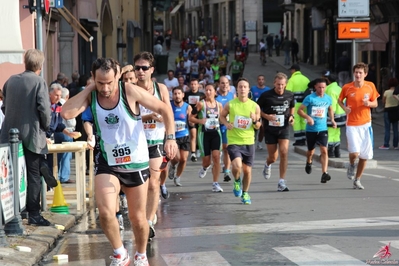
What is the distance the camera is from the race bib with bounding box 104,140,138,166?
8.57 metres

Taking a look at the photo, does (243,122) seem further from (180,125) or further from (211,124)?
(180,125)

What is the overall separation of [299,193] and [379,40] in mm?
26987

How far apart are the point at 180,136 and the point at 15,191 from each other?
6.35 metres

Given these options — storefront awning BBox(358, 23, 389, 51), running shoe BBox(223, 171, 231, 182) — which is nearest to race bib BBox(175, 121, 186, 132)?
running shoe BBox(223, 171, 231, 182)

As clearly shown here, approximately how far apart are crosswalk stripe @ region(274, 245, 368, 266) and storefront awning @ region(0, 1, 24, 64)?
4.99 metres

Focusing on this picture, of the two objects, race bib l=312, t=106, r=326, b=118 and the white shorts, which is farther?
race bib l=312, t=106, r=326, b=118

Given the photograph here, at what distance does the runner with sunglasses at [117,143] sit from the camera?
27.7 feet

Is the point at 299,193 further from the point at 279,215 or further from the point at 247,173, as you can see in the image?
the point at 279,215

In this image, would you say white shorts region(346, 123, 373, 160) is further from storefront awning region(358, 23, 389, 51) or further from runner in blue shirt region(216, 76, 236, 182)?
storefront awning region(358, 23, 389, 51)

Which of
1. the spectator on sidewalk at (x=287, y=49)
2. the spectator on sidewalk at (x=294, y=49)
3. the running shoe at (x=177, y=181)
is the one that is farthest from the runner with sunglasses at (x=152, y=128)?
the spectator on sidewalk at (x=294, y=49)

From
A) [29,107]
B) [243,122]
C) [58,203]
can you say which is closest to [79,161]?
[58,203]

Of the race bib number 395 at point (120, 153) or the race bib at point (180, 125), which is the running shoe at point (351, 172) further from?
the race bib number 395 at point (120, 153)

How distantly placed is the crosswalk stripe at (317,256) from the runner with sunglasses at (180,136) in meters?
6.68

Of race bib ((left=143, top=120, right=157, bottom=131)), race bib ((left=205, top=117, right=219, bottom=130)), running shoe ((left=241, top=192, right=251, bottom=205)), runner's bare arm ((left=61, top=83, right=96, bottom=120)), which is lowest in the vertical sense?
running shoe ((left=241, top=192, right=251, bottom=205))
